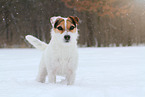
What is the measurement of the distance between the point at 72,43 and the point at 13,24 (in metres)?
11.6

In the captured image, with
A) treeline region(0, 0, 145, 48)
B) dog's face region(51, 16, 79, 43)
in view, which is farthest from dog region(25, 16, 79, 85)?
treeline region(0, 0, 145, 48)

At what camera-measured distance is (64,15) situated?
14.7 metres

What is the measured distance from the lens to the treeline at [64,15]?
45.0ft

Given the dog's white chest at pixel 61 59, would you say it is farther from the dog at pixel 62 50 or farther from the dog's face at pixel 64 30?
the dog's face at pixel 64 30

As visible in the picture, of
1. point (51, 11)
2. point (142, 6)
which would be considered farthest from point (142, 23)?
point (51, 11)

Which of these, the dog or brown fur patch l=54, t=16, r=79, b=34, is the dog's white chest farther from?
brown fur patch l=54, t=16, r=79, b=34

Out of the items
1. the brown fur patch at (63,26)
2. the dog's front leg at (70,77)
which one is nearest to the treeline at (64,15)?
the dog's front leg at (70,77)

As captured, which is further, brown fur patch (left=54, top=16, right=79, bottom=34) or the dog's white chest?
the dog's white chest

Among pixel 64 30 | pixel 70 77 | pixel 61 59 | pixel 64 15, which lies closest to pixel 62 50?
pixel 61 59

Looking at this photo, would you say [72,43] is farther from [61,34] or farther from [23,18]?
[23,18]

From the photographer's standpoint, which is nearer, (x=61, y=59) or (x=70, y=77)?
(x=61, y=59)

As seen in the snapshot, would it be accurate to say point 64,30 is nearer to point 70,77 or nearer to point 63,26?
point 63,26

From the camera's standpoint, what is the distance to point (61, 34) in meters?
2.90

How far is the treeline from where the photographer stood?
1371cm
